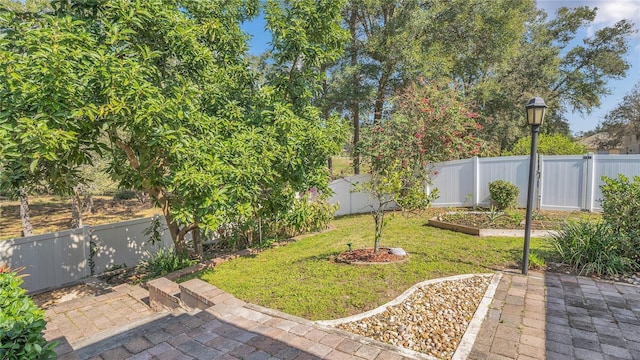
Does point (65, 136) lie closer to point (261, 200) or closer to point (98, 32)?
point (98, 32)

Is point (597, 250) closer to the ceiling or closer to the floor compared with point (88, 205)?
closer to the ceiling

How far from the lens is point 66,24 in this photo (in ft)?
12.5

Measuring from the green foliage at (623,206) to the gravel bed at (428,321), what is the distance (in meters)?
2.75

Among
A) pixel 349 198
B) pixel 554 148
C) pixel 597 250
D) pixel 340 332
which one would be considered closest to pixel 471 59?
pixel 554 148

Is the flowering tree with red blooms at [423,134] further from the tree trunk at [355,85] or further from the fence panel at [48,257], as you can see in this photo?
the fence panel at [48,257]

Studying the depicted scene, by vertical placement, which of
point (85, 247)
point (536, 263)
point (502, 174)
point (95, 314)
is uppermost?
point (502, 174)

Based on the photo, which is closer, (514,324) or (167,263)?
(514,324)

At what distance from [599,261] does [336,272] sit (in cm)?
403

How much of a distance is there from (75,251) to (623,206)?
398 inches

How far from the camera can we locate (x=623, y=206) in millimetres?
5039

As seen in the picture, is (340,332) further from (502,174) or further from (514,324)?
(502,174)

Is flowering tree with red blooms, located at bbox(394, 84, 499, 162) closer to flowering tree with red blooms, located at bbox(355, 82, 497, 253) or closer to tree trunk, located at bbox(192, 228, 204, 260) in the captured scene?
flowering tree with red blooms, located at bbox(355, 82, 497, 253)

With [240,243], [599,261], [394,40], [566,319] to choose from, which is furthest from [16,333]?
[394,40]

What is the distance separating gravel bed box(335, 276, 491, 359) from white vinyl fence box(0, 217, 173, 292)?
5.85 m
